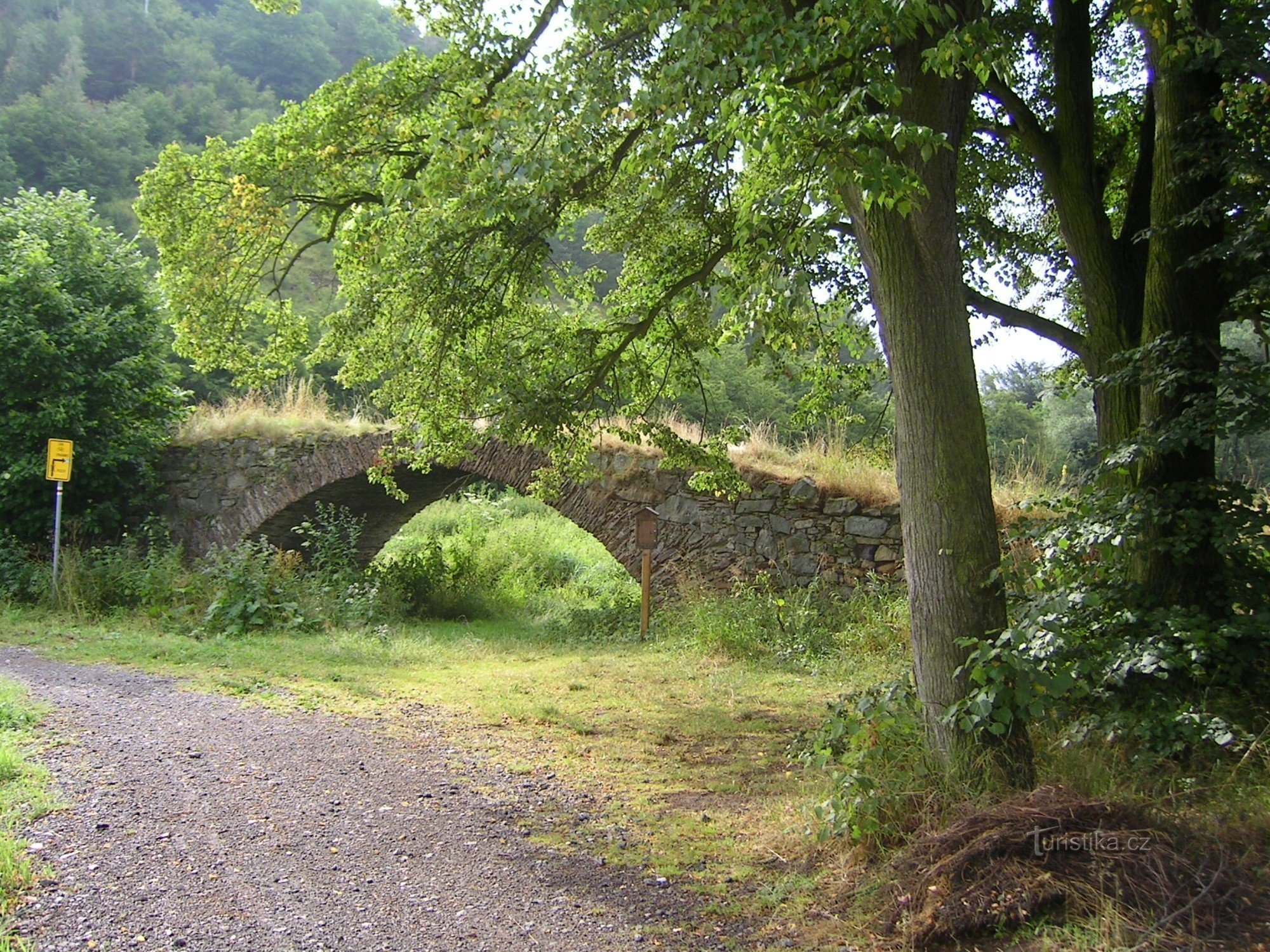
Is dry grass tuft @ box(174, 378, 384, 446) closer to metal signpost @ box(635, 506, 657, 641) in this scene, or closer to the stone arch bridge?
the stone arch bridge

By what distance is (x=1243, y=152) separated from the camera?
4977 millimetres

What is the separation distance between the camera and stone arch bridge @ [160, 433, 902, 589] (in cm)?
1016

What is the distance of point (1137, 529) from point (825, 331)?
15.4 ft

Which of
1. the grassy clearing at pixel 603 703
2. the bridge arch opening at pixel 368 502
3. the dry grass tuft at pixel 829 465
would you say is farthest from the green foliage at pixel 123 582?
the dry grass tuft at pixel 829 465

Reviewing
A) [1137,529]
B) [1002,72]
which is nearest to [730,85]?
[1002,72]

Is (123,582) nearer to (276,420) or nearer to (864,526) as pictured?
(276,420)

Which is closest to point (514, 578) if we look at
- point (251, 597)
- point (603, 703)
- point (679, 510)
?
point (679, 510)

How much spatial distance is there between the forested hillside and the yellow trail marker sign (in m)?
36.3

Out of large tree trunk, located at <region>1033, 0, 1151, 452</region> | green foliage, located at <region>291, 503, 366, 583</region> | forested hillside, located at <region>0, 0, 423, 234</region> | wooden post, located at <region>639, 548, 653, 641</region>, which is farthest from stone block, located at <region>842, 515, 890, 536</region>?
forested hillside, located at <region>0, 0, 423, 234</region>

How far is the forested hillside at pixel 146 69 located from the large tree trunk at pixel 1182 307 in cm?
4566

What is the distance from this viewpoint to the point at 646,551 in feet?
36.5

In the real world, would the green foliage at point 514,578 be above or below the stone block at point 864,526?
below

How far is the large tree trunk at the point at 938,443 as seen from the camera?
414 centimetres

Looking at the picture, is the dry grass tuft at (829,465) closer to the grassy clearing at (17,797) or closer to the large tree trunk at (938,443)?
the large tree trunk at (938,443)
